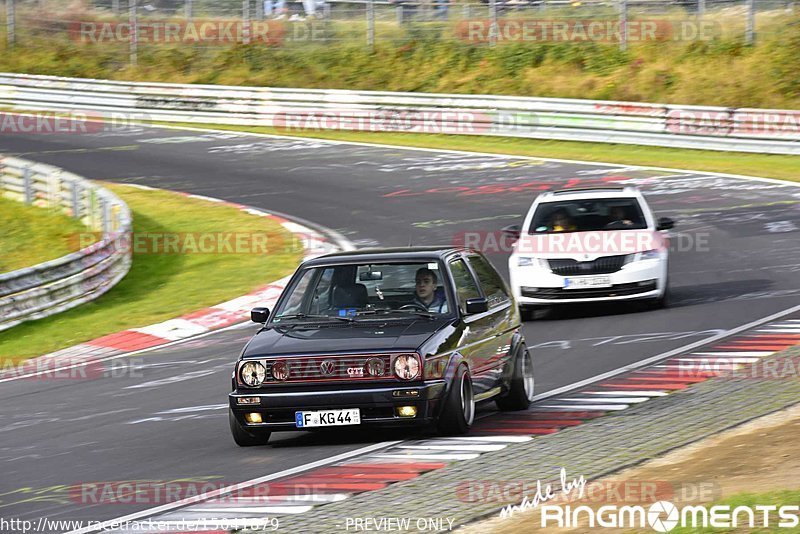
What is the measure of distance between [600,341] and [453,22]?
26.9 metres

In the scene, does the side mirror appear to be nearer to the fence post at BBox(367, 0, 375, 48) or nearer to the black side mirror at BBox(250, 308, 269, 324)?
the black side mirror at BBox(250, 308, 269, 324)

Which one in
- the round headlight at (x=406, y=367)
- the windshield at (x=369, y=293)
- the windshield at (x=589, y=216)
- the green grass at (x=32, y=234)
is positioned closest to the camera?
the round headlight at (x=406, y=367)

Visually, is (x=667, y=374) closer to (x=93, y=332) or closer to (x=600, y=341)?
(x=600, y=341)

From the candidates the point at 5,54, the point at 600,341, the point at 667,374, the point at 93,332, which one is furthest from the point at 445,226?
the point at 5,54

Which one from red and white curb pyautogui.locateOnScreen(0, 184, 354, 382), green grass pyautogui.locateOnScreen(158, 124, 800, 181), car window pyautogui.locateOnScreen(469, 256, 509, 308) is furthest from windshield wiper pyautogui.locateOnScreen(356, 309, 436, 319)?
green grass pyautogui.locateOnScreen(158, 124, 800, 181)

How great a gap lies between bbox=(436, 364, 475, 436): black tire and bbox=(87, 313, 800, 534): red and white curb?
0.08m

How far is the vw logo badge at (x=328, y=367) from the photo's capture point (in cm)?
958

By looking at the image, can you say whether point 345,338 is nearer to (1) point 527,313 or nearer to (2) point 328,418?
(2) point 328,418

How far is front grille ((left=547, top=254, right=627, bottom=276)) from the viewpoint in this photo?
16.2 metres

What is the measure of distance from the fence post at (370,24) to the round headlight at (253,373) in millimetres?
30468

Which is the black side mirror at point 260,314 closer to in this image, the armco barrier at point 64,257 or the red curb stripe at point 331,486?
the red curb stripe at point 331,486

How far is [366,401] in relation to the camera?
951 cm

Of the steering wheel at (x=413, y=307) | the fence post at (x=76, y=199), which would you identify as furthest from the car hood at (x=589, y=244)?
the fence post at (x=76, y=199)

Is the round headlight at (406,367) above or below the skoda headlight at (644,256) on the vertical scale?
above
